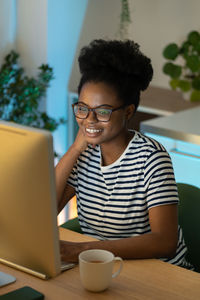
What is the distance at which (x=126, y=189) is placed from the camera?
1.81 metres

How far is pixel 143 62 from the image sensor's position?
185 cm

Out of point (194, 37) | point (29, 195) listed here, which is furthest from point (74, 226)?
point (194, 37)

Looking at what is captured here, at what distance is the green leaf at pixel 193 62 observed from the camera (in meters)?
3.18

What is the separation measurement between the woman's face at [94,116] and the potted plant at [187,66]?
4.89 ft

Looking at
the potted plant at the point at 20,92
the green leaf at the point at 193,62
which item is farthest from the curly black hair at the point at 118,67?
the potted plant at the point at 20,92

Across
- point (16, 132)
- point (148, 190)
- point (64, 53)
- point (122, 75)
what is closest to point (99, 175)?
point (148, 190)

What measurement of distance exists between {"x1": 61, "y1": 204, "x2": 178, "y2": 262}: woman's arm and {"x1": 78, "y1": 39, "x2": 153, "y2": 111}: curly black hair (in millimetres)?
404

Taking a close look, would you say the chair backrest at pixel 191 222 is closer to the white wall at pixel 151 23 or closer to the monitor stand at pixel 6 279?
the monitor stand at pixel 6 279

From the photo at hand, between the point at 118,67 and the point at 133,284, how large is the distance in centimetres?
73

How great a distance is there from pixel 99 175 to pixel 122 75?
1.13 ft

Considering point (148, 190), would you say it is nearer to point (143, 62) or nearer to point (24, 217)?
point (143, 62)

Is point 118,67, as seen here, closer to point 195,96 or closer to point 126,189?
point 126,189

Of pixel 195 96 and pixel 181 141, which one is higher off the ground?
pixel 195 96

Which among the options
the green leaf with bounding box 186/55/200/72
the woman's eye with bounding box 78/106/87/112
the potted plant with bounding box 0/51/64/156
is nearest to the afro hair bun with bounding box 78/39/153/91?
the woman's eye with bounding box 78/106/87/112
